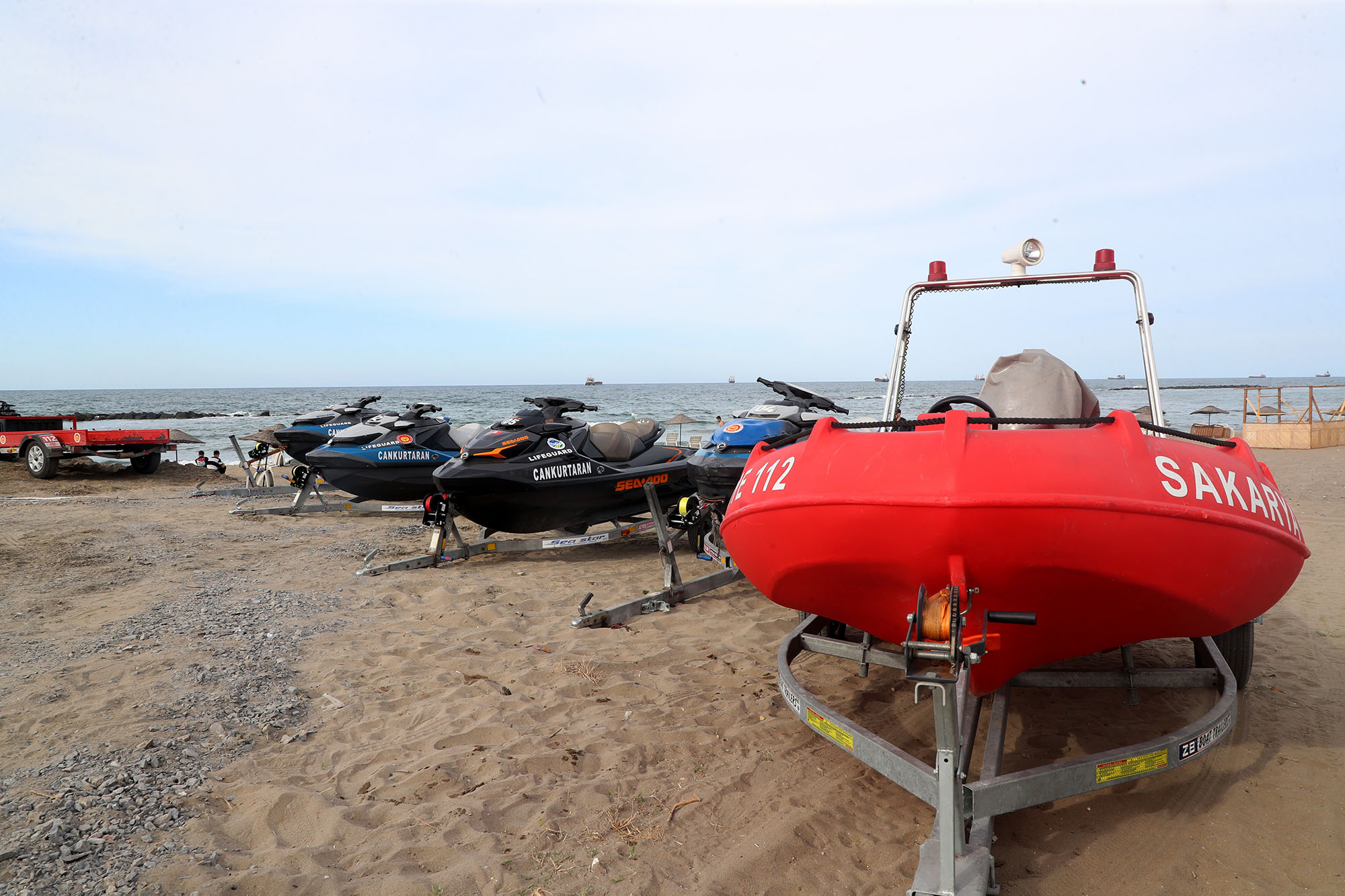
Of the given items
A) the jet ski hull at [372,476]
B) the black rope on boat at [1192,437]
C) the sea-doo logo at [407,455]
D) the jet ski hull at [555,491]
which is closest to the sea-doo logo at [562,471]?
the jet ski hull at [555,491]

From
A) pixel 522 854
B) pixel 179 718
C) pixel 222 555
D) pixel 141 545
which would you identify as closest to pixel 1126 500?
pixel 522 854

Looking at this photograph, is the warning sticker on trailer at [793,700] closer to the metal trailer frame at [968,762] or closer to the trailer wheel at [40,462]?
the metal trailer frame at [968,762]

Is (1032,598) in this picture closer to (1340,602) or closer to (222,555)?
(1340,602)

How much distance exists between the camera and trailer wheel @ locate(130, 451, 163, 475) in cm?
1531

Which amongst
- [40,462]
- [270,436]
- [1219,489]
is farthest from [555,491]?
[40,462]

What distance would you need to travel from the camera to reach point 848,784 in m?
3.09

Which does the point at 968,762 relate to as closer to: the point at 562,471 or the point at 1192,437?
the point at 1192,437

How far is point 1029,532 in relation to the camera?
2238mm

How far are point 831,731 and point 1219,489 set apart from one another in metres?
1.50

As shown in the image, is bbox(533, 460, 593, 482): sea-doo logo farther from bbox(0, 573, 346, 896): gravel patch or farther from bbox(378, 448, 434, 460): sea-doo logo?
bbox(378, 448, 434, 460): sea-doo logo

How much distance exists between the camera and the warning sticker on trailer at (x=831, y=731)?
8.89ft

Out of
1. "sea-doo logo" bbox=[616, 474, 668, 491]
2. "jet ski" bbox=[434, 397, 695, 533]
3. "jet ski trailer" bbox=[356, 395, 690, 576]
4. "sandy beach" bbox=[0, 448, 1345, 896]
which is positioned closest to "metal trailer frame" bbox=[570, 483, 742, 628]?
"sandy beach" bbox=[0, 448, 1345, 896]

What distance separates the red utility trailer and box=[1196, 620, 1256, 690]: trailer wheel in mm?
16580

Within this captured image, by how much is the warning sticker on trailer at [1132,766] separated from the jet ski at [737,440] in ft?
9.54
